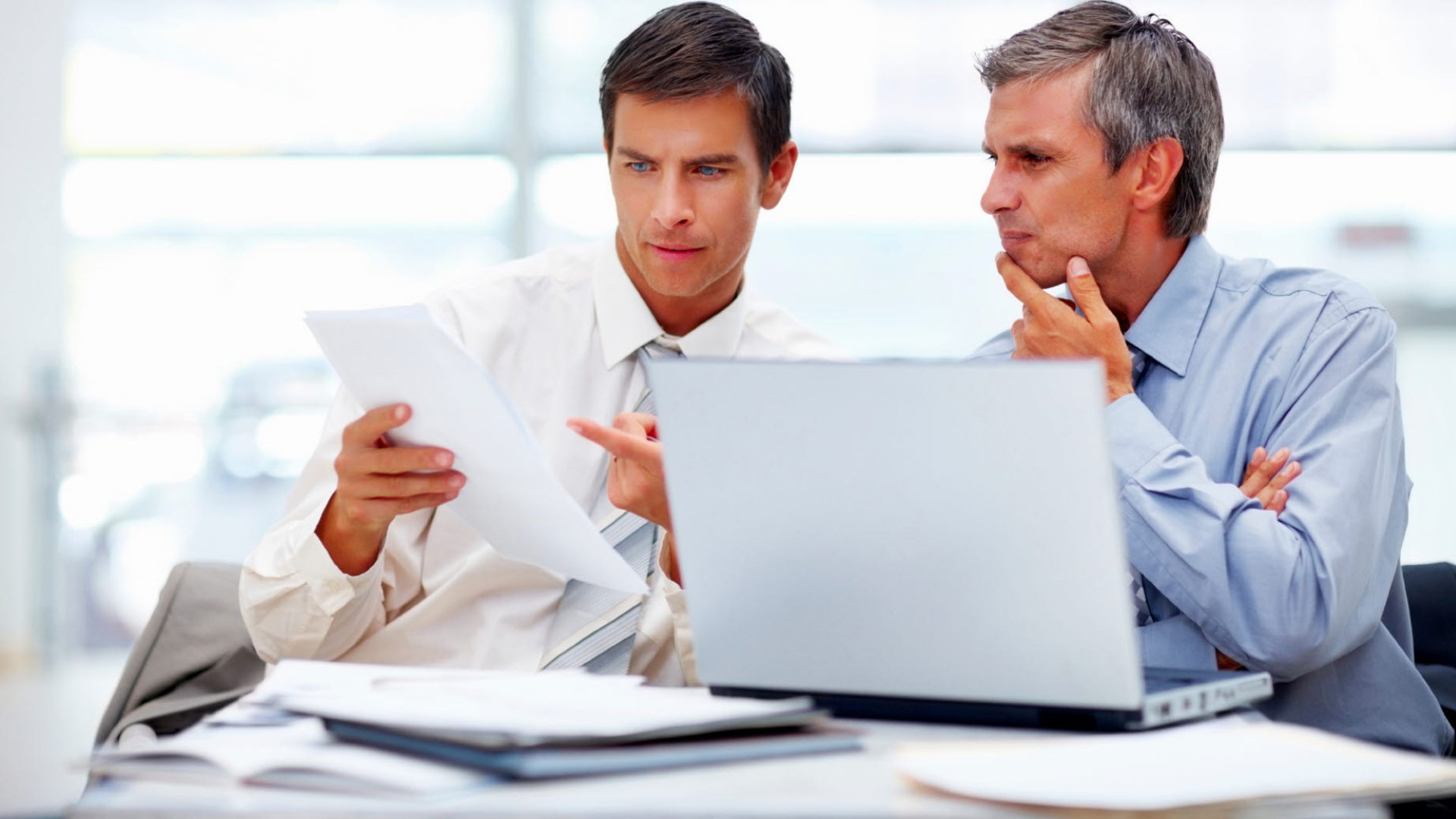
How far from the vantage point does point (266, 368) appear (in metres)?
5.07

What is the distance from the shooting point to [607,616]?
1.58m

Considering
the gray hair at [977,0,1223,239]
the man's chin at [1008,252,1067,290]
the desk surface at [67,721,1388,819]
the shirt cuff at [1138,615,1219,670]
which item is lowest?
the shirt cuff at [1138,615,1219,670]

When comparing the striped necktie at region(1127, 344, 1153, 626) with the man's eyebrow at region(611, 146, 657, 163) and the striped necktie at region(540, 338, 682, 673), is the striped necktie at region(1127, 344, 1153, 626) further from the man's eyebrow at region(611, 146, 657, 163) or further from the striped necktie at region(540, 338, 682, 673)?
the man's eyebrow at region(611, 146, 657, 163)

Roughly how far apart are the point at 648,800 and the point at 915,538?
245 mm

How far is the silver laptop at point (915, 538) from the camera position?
820 millimetres

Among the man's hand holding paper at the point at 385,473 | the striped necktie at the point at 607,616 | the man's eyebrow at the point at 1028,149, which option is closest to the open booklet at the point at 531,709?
the man's hand holding paper at the point at 385,473

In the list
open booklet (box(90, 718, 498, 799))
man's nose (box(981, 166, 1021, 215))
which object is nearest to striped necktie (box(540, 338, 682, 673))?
man's nose (box(981, 166, 1021, 215))

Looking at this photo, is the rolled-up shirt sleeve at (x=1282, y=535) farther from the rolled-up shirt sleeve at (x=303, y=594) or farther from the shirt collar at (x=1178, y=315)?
the rolled-up shirt sleeve at (x=303, y=594)

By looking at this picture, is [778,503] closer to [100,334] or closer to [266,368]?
[266,368]

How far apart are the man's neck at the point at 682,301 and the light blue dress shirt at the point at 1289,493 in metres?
0.60

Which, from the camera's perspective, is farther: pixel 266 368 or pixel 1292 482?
pixel 266 368

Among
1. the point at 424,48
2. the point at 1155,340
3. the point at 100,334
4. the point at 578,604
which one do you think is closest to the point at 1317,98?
the point at 424,48

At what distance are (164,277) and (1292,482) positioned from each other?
4.63 m

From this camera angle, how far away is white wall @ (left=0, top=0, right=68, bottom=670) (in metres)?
5.10
